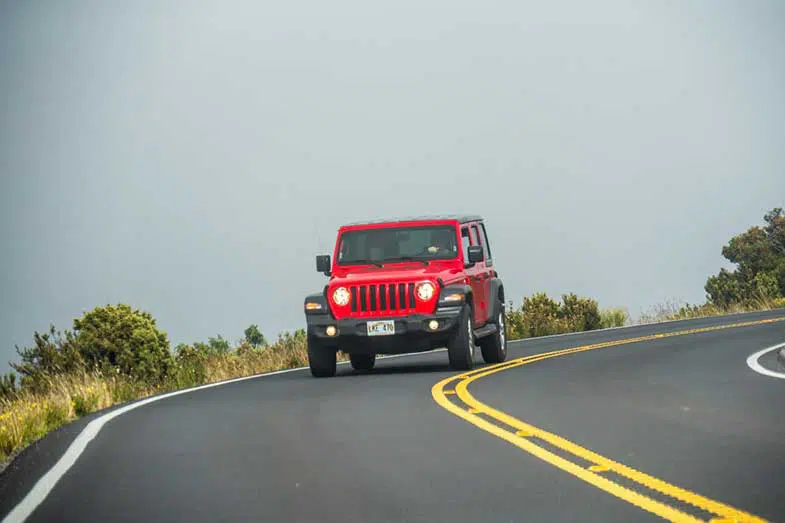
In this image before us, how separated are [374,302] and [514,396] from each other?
4643 millimetres

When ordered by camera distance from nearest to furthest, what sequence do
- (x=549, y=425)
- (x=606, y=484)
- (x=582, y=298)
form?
(x=606, y=484) → (x=549, y=425) → (x=582, y=298)

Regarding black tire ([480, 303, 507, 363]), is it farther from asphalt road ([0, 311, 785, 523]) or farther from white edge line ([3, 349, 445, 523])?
white edge line ([3, 349, 445, 523])

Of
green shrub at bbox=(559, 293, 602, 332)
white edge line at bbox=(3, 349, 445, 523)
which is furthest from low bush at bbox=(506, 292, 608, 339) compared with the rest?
white edge line at bbox=(3, 349, 445, 523)

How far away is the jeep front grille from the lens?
1961 centimetres

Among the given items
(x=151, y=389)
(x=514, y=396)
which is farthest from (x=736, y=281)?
(x=514, y=396)

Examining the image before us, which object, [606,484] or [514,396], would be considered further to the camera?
[514,396]

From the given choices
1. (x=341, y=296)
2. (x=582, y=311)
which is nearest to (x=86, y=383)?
(x=341, y=296)

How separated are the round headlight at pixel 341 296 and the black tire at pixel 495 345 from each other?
2.73 m

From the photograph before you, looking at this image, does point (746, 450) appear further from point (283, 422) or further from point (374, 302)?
point (374, 302)

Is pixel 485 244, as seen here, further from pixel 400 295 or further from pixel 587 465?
pixel 587 465

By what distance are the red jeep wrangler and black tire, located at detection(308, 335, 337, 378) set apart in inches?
0.6

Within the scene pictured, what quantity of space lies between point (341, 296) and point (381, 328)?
0.76 m

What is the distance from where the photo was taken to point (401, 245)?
20.9m

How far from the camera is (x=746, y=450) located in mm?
10266
